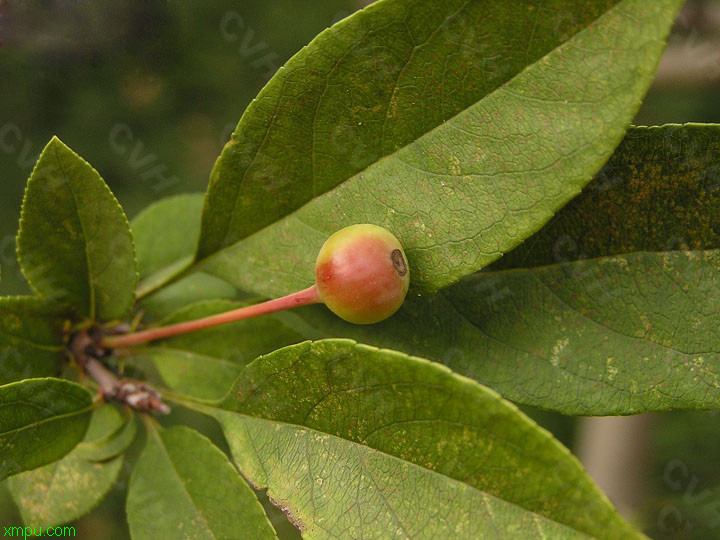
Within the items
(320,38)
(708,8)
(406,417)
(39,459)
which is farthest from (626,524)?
(708,8)

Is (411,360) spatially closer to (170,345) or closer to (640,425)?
(170,345)

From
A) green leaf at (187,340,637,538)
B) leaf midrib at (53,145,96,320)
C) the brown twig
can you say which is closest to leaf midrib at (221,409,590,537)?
green leaf at (187,340,637,538)

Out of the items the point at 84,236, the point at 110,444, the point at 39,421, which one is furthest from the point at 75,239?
the point at 110,444

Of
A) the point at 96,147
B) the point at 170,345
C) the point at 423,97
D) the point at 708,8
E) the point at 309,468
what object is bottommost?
the point at 708,8

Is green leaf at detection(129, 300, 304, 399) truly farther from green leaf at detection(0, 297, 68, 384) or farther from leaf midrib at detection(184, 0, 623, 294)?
Result: green leaf at detection(0, 297, 68, 384)

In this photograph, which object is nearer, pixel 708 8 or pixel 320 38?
pixel 320 38

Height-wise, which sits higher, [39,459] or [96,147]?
[96,147]

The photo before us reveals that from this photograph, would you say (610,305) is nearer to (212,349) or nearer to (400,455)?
(400,455)
